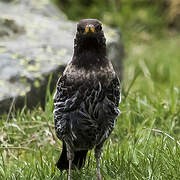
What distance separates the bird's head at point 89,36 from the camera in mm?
3317

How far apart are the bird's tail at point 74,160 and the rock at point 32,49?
47.6 inches

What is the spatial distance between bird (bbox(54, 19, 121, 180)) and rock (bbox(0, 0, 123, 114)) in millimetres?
1457

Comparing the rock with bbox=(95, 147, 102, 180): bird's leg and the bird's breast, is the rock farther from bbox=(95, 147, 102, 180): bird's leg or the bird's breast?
the bird's breast

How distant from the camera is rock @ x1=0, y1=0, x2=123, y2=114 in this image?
16.5 feet

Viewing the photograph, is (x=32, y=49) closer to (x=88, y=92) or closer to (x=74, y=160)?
(x=74, y=160)

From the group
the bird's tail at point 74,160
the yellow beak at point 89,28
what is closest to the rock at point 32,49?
the bird's tail at point 74,160

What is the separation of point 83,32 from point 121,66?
3.08 metres

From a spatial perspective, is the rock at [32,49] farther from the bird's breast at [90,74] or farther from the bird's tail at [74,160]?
the bird's breast at [90,74]

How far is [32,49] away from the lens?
18.1ft

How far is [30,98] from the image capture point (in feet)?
16.5

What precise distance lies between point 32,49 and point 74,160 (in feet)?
6.64

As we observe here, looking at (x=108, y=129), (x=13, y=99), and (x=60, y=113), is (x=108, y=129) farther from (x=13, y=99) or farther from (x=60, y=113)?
(x=13, y=99)

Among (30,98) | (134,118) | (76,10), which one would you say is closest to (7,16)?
(30,98)

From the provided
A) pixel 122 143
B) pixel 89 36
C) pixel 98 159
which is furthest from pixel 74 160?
pixel 89 36
